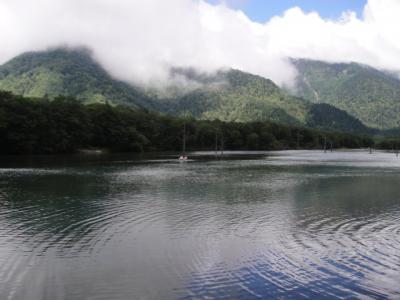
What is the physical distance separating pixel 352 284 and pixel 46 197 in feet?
92.0

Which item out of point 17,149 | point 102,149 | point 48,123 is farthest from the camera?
point 102,149

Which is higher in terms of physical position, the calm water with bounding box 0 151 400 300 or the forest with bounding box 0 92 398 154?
the forest with bounding box 0 92 398 154

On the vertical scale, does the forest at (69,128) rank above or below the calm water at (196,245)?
above

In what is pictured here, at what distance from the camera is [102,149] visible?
5807 inches

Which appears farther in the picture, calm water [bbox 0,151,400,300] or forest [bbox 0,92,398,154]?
forest [bbox 0,92,398,154]

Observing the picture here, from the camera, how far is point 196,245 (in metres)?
21.1

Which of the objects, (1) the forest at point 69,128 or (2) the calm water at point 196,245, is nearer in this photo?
(2) the calm water at point 196,245

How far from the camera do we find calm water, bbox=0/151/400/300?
15047 millimetres

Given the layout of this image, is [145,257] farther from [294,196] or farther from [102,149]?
[102,149]

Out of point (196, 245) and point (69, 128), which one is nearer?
point (196, 245)

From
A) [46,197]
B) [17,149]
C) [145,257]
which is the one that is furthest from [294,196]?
[17,149]

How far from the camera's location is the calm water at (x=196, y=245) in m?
15.0

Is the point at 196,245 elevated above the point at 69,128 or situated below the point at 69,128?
below

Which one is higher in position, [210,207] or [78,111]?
[78,111]
